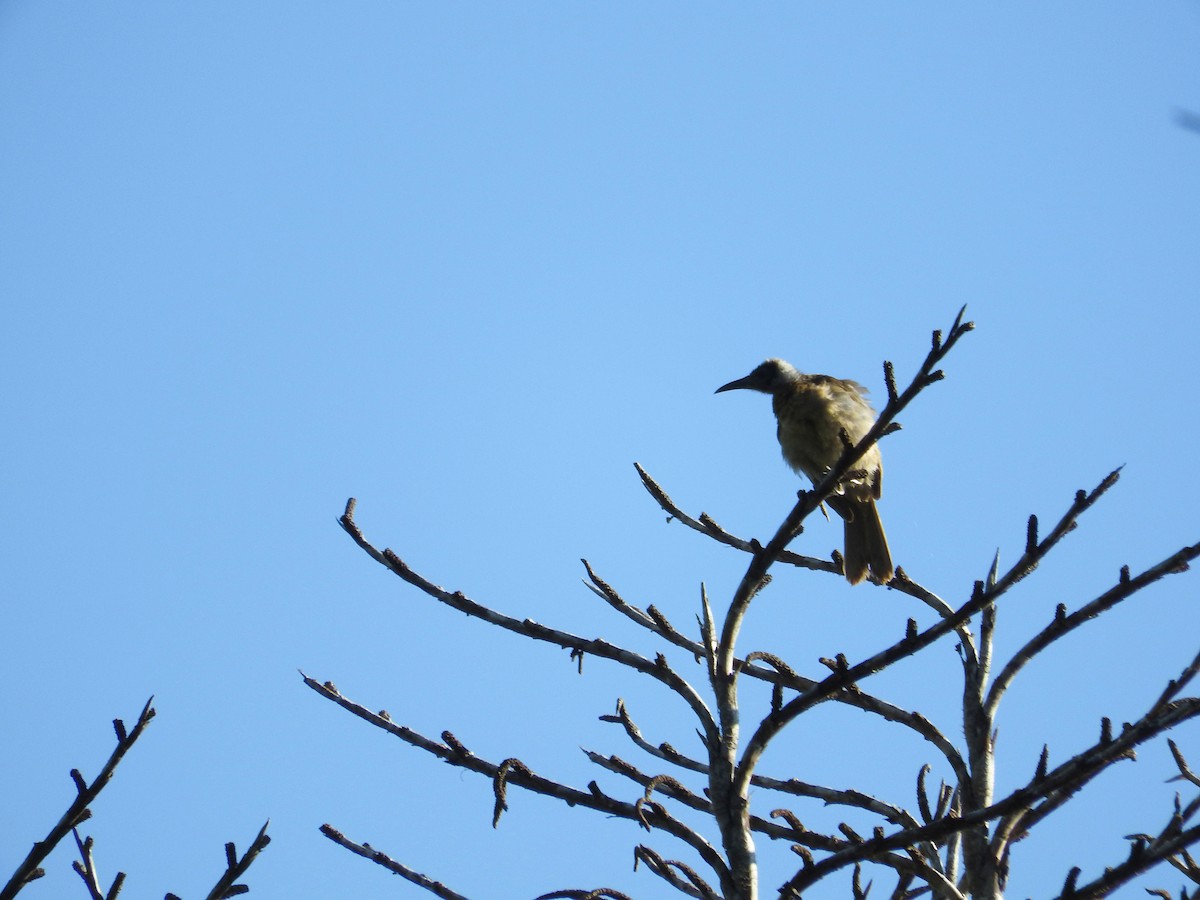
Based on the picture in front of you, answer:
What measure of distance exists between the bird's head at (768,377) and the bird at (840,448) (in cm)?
91

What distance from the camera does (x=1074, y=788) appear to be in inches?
106

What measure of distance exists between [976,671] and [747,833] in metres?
1.26

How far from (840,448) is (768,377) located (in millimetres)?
2020

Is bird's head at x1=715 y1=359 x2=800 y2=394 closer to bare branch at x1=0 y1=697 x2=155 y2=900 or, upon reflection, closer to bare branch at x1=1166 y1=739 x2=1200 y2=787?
bare branch at x1=1166 y1=739 x2=1200 y2=787

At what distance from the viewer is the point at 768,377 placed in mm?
8500

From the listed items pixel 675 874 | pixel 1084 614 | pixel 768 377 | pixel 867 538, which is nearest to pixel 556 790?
pixel 675 874

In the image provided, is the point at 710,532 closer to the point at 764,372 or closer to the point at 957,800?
the point at 957,800

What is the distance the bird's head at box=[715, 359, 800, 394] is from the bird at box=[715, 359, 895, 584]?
91cm

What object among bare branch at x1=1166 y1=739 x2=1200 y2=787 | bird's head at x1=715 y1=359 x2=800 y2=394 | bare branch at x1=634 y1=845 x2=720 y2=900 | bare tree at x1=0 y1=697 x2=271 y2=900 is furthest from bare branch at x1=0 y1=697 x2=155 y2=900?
bird's head at x1=715 y1=359 x2=800 y2=394

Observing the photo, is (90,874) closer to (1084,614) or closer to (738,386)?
(1084,614)

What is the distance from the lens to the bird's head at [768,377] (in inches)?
330

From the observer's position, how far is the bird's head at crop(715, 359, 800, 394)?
838 centimetres

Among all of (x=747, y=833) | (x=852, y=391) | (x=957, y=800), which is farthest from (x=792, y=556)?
(x=852, y=391)

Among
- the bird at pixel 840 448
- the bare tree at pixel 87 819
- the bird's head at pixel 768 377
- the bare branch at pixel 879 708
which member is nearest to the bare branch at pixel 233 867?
the bare tree at pixel 87 819
